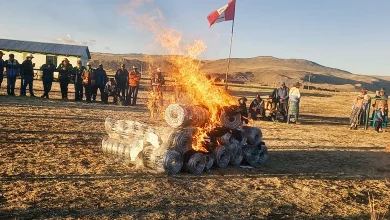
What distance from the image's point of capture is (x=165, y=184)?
292 inches

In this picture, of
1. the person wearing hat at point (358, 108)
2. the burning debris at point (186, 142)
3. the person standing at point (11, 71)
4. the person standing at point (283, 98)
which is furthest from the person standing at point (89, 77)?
the person wearing hat at point (358, 108)

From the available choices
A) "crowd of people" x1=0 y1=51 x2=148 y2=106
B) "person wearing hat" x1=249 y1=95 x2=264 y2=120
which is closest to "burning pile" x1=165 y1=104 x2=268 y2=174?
"person wearing hat" x1=249 y1=95 x2=264 y2=120

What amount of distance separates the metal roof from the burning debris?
3700 cm

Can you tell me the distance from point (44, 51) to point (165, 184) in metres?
41.0

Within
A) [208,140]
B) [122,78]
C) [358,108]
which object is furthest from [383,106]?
[208,140]

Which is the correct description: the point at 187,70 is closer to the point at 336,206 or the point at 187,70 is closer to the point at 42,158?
the point at 42,158

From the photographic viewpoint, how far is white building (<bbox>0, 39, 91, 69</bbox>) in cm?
4322

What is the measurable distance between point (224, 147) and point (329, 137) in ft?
30.5

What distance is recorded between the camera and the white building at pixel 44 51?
4322cm

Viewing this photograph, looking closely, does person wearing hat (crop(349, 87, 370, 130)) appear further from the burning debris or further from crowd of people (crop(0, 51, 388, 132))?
the burning debris

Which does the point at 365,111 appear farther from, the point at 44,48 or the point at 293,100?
the point at 44,48

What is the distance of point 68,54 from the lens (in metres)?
42.9

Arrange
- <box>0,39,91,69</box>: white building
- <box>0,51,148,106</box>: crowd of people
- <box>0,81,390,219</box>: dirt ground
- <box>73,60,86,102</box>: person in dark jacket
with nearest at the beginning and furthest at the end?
<box>0,81,390,219</box>: dirt ground
<box>0,51,148,106</box>: crowd of people
<box>73,60,86,102</box>: person in dark jacket
<box>0,39,91,69</box>: white building

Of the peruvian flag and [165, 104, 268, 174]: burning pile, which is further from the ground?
the peruvian flag
